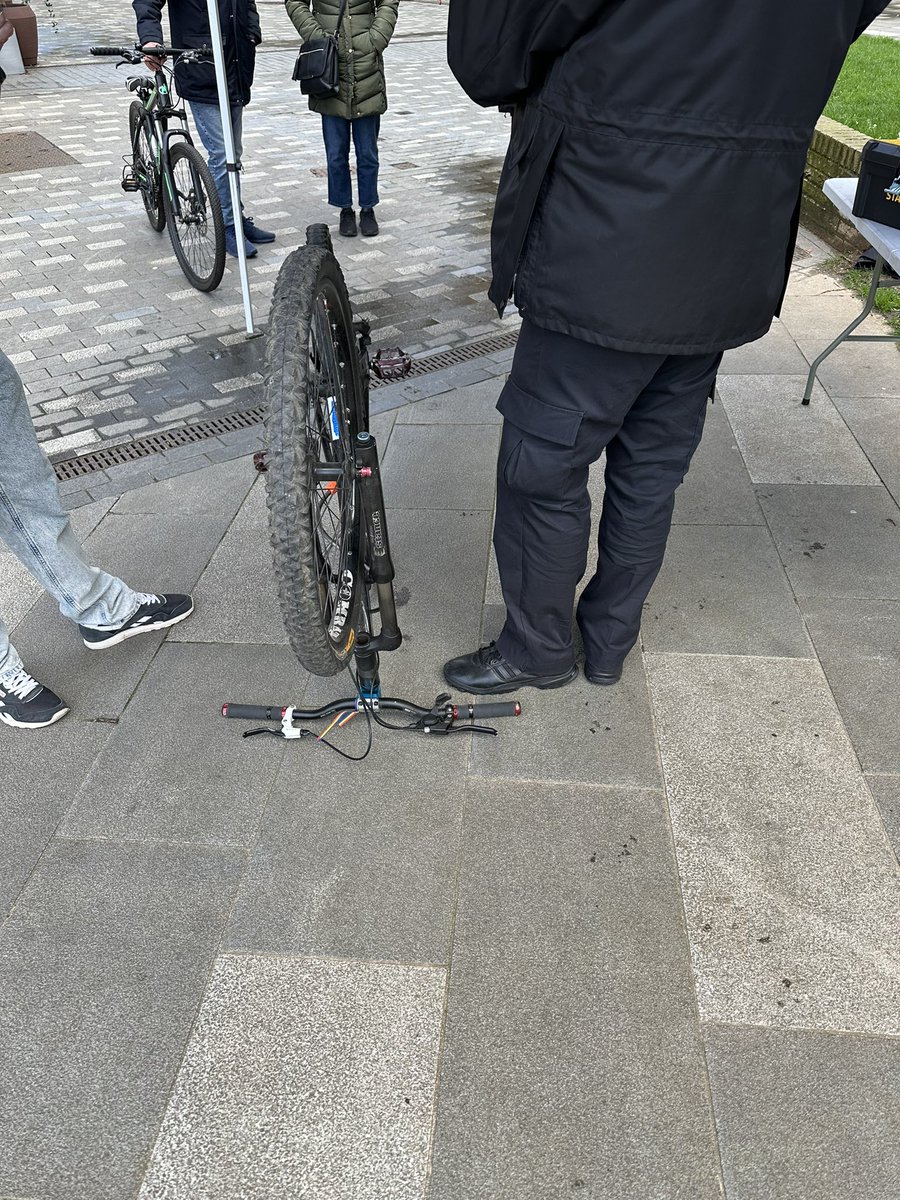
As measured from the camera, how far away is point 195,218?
17.5ft

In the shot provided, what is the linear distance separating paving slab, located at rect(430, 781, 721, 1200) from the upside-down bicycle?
42 centimetres

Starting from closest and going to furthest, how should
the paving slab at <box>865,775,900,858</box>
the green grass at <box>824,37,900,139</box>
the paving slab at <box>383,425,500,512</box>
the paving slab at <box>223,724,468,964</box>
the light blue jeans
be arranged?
the paving slab at <box>223,724,468,964</box> < the paving slab at <box>865,775,900,858</box> < the light blue jeans < the paving slab at <box>383,425,500,512</box> < the green grass at <box>824,37,900,139</box>

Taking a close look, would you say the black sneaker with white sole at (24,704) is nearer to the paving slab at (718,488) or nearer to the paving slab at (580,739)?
the paving slab at (580,739)

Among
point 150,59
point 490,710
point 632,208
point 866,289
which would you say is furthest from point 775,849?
point 150,59

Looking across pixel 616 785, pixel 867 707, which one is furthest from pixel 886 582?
pixel 616 785

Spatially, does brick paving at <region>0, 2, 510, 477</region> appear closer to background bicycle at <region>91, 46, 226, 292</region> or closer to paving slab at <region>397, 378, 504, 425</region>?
background bicycle at <region>91, 46, 226, 292</region>

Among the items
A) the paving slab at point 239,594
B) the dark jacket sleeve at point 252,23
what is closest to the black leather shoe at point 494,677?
the paving slab at point 239,594

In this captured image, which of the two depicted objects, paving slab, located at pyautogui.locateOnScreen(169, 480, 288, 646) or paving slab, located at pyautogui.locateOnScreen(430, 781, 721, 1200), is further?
paving slab, located at pyautogui.locateOnScreen(169, 480, 288, 646)

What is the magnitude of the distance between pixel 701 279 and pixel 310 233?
944 mm

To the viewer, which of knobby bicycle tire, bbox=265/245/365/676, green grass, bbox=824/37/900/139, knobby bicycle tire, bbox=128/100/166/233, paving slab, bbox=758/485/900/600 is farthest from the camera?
green grass, bbox=824/37/900/139

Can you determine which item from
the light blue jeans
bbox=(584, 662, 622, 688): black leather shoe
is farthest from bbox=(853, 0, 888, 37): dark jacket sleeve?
the light blue jeans

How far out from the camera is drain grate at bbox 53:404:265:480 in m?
3.83

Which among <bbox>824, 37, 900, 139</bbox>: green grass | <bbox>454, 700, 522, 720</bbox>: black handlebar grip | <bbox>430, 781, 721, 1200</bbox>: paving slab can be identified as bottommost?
<bbox>430, 781, 721, 1200</bbox>: paving slab

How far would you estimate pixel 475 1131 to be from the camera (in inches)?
64.1
